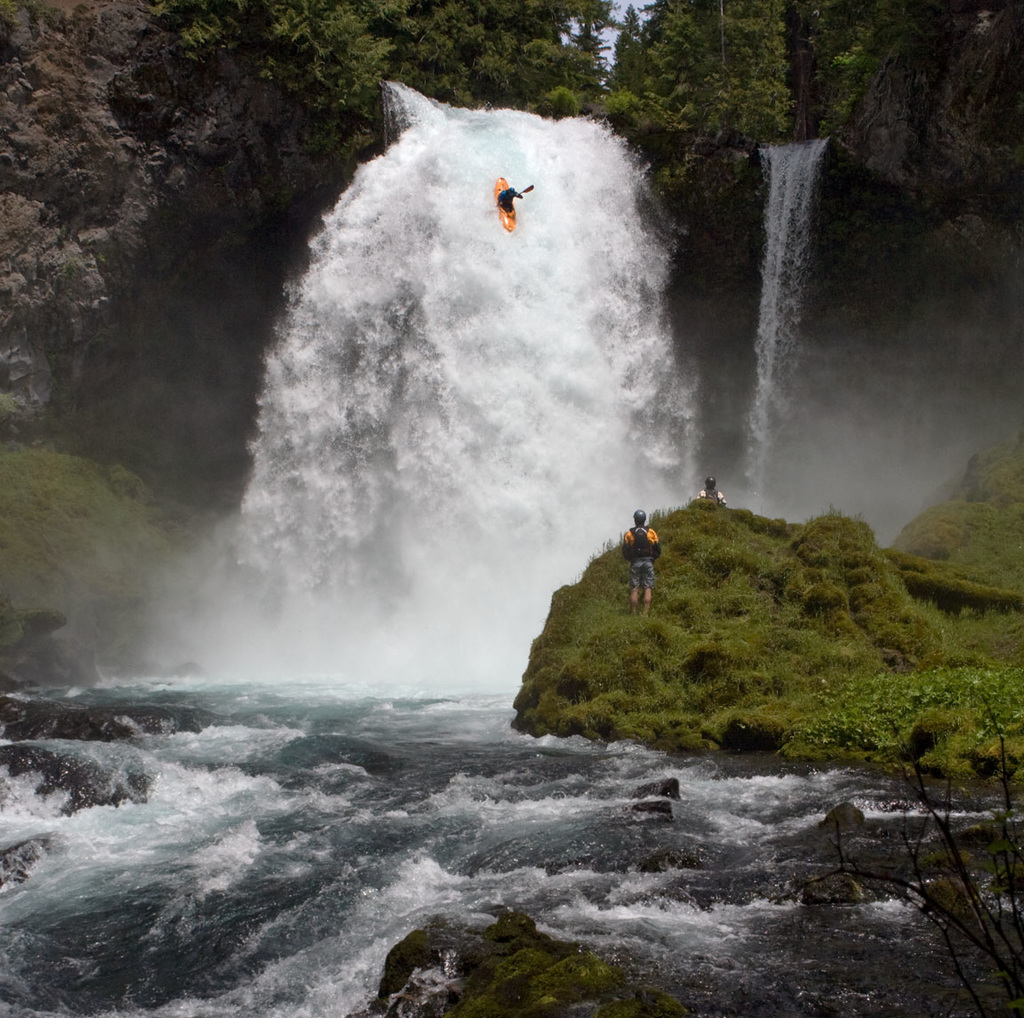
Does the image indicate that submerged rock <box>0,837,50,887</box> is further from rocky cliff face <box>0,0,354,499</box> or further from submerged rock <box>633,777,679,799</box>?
rocky cliff face <box>0,0,354,499</box>

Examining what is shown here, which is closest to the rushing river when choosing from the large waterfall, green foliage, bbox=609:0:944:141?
the large waterfall

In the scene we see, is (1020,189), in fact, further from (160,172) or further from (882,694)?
(160,172)

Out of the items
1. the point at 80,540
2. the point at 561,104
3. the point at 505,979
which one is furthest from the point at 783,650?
the point at 561,104

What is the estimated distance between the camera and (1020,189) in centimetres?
2298

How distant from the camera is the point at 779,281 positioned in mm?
26062

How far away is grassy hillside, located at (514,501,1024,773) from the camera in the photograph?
1004 cm

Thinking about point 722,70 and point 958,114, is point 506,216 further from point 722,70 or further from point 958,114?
point 722,70

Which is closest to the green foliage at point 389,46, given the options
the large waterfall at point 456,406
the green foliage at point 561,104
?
the green foliage at point 561,104

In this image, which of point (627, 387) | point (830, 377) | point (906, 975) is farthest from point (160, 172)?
point (906, 975)

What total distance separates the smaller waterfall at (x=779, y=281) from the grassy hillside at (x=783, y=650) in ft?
36.6

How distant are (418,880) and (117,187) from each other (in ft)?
72.9

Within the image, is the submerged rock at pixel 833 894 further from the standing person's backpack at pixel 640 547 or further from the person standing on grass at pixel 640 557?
the standing person's backpack at pixel 640 547

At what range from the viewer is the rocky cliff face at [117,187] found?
2455cm

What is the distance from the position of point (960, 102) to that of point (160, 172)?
707 inches
